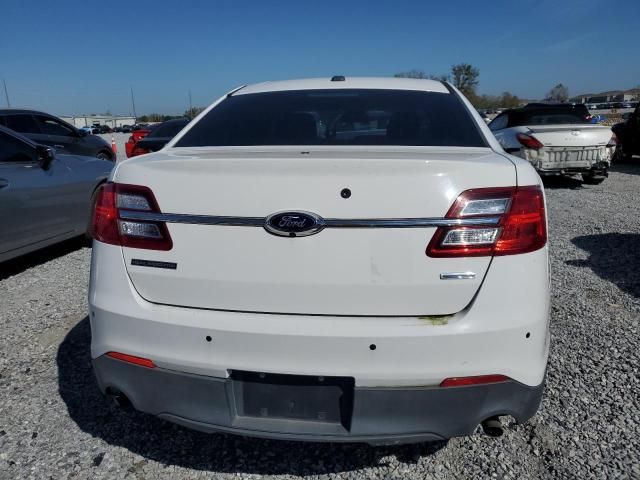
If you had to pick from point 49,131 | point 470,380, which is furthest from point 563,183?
point 49,131

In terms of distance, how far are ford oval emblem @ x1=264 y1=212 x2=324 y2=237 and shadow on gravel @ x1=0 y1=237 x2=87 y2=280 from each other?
411 cm

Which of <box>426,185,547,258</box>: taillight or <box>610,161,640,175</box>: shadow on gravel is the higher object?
<box>426,185,547,258</box>: taillight

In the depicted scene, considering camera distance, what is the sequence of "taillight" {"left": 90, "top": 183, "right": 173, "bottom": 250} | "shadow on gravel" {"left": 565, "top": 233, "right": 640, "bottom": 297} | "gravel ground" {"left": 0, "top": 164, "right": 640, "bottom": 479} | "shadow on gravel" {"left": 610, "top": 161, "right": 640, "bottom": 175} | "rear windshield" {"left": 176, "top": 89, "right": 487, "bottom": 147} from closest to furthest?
1. "taillight" {"left": 90, "top": 183, "right": 173, "bottom": 250}
2. "gravel ground" {"left": 0, "top": 164, "right": 640, "bottom": 479}
3. "rear windshield" {"left": 176, "top": 89, "right": 487, "bottom": 147}
4. "shadow on gravel" {"left": 565, "top": 233, "right": 640, "bottom": 297}
5. "shadow on gravel" {"left": 610, "top": 161, "right": 640, "bottom": 175}

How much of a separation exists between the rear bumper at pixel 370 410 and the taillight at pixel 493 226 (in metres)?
0.46

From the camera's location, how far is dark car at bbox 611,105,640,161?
39.7 ft

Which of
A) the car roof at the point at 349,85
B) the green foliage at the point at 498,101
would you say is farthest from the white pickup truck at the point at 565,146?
the green foliage at the point at 498,101

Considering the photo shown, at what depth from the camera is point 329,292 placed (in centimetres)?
161

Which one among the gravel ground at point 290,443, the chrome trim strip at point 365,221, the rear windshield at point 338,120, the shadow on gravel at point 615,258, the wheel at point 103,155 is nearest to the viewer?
the chrome trim strip at point 365,221

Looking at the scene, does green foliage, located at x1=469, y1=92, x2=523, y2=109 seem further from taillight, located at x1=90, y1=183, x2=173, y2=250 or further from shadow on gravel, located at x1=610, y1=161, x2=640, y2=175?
taillight, located at x1=90, y1=183, x2=173, y2=250

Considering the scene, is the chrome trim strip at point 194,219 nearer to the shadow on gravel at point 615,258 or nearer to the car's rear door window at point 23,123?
the shadow on gravel at point 615,258

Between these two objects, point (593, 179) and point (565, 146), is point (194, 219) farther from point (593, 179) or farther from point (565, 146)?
point (593, 179)

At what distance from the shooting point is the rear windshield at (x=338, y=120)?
2.23 m

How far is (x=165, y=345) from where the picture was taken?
67.8 inches

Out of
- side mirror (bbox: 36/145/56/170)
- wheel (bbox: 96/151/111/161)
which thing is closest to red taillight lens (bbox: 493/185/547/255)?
side mirror (bbox: 36/145/56/170)
